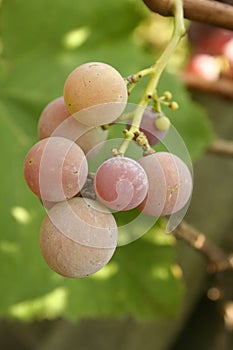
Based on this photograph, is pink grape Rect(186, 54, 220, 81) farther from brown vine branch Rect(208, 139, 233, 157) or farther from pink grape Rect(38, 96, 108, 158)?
pink grape Rect(38, 96, 108, 158)

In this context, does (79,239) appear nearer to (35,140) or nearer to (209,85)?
→ (35,140)

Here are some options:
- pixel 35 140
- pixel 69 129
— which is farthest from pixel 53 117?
pixel 35 140

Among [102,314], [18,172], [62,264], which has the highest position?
[62,264]

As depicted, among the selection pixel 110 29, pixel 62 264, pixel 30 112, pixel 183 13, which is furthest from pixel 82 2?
pixel 62 264

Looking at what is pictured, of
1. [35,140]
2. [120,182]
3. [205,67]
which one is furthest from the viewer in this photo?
[205,67]

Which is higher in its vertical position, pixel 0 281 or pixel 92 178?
pixel 92 178

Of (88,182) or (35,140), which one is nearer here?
(88,182)

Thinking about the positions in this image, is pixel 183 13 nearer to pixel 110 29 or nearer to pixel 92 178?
pixel 92 178

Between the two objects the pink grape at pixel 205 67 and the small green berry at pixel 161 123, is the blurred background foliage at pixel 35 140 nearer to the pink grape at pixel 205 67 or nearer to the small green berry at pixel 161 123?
the pink grape at pixel 205 67
